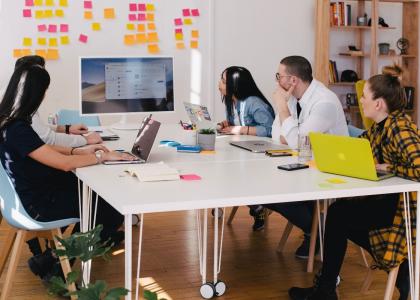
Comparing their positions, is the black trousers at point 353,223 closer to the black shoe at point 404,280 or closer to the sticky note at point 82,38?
the black shoe at point 404,280

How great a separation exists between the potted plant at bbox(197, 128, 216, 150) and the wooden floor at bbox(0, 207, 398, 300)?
0.65m

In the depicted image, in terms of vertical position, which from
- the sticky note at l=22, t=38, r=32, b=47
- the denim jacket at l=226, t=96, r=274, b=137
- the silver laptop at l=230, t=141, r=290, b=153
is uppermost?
the sticky note at l=22, t=38, r=32, b=47

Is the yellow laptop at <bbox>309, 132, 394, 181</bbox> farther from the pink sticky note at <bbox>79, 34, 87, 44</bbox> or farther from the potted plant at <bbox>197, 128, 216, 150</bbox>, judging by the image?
the pink sticky note at <bbox>79, 34, 87, 44</bbox>

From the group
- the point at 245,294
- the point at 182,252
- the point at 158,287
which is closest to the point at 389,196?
the point at 245,294

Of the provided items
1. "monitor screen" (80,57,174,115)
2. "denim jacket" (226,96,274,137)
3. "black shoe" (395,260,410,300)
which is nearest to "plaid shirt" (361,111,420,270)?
"black shoe" (395,260,410,300)

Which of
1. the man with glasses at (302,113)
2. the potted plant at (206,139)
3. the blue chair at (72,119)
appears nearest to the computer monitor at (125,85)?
the blue chair at (72,119)

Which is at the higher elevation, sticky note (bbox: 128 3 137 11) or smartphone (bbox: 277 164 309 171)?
sticky note (bbox: 128 3 137 11)

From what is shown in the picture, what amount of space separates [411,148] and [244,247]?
1581 millimetres

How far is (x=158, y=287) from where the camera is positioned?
320cm

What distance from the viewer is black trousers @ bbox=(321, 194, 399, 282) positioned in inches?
104

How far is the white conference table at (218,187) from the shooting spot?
6.99ft

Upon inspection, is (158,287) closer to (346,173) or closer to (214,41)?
(346,173)

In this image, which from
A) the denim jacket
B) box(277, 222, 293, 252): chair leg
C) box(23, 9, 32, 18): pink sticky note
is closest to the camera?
box(277, 222, 293, 252): chair leg

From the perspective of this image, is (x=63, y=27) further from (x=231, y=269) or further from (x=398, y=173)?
(x=398, y=173)
